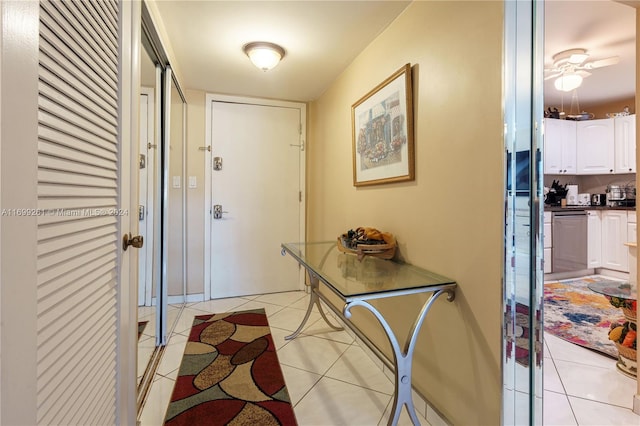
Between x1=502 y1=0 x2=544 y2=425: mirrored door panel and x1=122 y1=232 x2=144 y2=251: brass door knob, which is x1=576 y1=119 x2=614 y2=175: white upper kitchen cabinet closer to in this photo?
x1=502 y1=0 x2=544 y2=425: mirrored door panel

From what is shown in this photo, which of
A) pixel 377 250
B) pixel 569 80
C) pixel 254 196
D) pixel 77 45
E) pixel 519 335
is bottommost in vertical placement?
pixel 519 335

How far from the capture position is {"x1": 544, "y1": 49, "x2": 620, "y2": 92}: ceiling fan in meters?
2.49

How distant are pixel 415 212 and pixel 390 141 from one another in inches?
18.8

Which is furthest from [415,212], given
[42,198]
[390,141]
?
[42,198]

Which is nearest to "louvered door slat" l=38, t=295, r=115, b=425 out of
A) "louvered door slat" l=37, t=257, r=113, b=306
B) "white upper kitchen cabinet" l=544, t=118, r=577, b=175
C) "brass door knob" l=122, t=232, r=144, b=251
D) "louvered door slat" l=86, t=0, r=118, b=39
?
"louvered door slat" l=37, t=257, r=113, b=306

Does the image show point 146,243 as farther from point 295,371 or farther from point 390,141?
point 390,141

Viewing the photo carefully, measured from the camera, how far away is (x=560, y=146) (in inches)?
169

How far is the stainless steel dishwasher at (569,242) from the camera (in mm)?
4000

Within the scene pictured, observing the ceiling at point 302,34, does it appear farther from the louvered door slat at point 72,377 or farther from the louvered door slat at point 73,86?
the louvered door slat at point 72,377

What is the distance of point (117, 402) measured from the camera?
1049mm

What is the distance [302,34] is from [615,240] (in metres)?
4.67

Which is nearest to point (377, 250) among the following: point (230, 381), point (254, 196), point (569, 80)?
point (230, 381)

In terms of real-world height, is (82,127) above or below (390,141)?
below

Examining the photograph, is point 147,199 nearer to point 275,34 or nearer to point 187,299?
point 275,34
